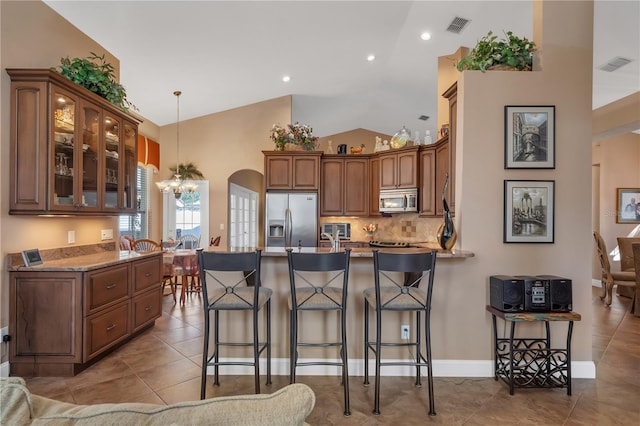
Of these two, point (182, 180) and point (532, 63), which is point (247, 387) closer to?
point (532, 63)

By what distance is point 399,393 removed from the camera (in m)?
2.54

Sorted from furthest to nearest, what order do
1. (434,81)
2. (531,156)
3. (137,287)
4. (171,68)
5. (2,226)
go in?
(434,81) → (171,68) → (137,287) → (531,156) → (2,226)

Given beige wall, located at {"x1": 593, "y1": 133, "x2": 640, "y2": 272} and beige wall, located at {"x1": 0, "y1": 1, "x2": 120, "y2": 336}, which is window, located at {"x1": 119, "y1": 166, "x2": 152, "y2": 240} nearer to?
beige wall, located at {"x1": 0, "y1": 1, "x2": 120, "y2": 336}

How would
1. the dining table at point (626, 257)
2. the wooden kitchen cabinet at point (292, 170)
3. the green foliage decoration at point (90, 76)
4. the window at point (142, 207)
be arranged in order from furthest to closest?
the window at point (142, 207)
the wooden kitchen cabinet at point (292, 170)
the dining table at point (626, 257)
the green foliage decoration at point (90, 76)

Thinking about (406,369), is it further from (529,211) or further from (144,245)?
(144,245)

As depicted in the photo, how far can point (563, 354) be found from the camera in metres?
2.74

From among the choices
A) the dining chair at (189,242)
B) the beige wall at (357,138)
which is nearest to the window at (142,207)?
the dining chair at (189,242)

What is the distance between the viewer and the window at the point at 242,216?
698 cm

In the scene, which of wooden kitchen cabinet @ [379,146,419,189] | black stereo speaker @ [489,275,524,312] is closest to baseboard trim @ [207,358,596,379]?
black stereo speaker @ [489,275,524,312]

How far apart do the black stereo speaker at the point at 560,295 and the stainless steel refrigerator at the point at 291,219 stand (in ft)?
12.6

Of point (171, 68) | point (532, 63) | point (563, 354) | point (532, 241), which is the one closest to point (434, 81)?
point (532, 63)

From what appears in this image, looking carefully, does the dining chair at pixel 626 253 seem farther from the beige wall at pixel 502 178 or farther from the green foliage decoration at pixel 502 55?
the green foliage decoration at pixel 502 55

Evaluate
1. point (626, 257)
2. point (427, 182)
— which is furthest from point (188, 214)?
point (626, 257)

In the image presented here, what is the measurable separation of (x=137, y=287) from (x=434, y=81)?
206 inches
